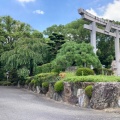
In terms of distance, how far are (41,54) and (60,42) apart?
2.41 m

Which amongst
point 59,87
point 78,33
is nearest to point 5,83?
point 78,33

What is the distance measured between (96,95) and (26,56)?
13109 mm

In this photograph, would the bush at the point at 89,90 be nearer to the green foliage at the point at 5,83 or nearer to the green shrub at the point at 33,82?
the green shrub at the point at 33,82

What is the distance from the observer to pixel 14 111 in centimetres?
919

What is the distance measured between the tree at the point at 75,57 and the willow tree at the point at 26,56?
4.87 meters

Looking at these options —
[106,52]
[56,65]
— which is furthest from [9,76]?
[106,52]

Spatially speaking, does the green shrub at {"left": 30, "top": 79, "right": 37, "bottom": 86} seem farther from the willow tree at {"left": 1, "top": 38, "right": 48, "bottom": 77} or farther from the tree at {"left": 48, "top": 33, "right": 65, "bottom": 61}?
the tree at {"left": 48, "top": 33, "right": 65, "bottom": 61}

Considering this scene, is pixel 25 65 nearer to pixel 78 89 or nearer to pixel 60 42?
pixel 60 42

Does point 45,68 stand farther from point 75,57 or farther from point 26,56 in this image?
point 75,57

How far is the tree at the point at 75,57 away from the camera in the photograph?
60.0 feet

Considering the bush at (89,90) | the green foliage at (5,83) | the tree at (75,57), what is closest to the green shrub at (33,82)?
the tree at (75,57)

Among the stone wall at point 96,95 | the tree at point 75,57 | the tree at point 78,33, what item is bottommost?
the stone wall at point 96,95

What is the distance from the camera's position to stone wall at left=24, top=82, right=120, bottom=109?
1048cm

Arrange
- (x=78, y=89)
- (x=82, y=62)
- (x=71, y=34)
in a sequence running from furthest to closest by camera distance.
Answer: (x=71, y=34)
(x=82, y=62)
(x=78, y=89)
